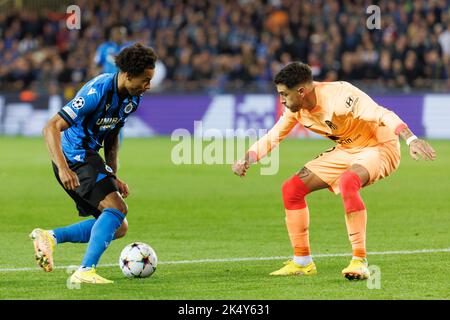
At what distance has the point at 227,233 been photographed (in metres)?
11.3

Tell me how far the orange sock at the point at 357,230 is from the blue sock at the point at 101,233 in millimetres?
1796

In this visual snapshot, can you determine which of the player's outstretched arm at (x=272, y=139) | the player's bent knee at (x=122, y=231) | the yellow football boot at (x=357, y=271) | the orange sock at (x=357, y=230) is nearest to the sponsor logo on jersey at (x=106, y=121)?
the player's bent knee at (x=122, y=231)

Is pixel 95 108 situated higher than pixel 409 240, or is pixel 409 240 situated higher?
pixel 95 108

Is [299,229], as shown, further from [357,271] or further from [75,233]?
[75,233]

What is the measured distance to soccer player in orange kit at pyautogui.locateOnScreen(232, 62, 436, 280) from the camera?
816 cm

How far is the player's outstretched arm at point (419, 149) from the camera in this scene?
7398mm

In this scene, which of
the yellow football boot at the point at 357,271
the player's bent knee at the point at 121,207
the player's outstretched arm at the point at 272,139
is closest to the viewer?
the yellow football boot at the point at 357,271

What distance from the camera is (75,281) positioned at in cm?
777

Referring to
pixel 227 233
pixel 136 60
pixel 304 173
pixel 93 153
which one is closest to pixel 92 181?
pixel 93 153

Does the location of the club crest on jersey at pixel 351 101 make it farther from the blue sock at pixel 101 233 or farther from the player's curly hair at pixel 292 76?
the blue sock at pixel 101 233
